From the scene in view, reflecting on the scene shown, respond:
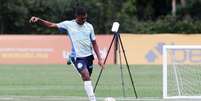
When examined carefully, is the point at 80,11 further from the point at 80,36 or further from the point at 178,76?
the point at 178,76

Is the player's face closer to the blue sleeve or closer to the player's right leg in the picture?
the blue sleeve

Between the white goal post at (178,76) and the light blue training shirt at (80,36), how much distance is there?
8.75 feet

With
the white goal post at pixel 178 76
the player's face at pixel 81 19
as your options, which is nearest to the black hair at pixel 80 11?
the player's face at pixel 81 19

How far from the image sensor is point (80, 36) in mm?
15234

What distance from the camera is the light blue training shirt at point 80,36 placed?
1523 centimetres

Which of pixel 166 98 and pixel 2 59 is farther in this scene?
pixel 2 59

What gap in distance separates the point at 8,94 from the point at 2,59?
20567 millimetres

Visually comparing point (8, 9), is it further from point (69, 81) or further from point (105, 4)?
point (69, 81)

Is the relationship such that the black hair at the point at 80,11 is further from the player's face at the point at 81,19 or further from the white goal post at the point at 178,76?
the white goal post at the point at 178,76

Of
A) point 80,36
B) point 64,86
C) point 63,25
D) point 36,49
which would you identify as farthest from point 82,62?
point 36,49

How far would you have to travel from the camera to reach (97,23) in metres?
55.3

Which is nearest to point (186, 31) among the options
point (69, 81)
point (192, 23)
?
point (192, 23)

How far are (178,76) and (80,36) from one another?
3573 millimetres

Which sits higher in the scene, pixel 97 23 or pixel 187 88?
pixel 187 88
